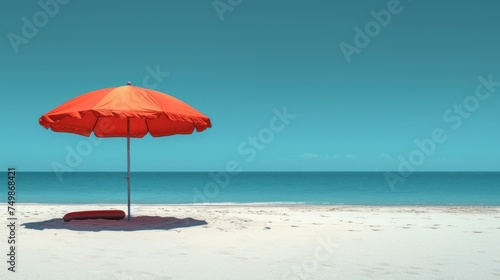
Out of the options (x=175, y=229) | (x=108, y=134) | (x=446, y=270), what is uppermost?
(x=108, y=134)

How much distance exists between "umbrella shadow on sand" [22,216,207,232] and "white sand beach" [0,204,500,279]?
0.01m

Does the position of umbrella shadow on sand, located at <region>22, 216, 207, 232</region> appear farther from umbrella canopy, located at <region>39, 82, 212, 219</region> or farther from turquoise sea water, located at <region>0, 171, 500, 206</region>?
turquoise sea water, located at <region>0, 171, 500, 206</region>

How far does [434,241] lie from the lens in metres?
6.52

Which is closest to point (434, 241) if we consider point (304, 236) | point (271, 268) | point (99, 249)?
point (304, 236)

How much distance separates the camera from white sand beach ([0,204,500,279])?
4.53 m

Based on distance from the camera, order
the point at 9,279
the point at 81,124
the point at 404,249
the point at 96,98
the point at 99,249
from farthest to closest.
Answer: the point at 81,124 → the point at 96,98 → the point at 404,249 → the point at 99,249 → the point at 9,279

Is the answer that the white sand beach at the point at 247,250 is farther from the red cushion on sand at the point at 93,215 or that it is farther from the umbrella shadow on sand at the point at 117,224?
the red cushion on sand at the point at 93,215

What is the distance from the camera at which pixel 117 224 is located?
7.52m

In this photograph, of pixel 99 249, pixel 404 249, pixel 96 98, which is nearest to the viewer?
pixel 99 249

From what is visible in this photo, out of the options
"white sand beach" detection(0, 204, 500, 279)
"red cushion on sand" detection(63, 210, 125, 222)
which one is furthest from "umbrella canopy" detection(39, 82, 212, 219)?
"white sand beach" detection(0, 204, 500, 279)

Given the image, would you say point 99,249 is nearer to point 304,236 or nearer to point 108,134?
point 304,236

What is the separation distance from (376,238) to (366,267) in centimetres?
201

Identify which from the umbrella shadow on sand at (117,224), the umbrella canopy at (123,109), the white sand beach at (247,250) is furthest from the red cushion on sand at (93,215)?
the umbrella canopy at (123,109)

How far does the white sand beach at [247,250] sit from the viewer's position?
4.53m
